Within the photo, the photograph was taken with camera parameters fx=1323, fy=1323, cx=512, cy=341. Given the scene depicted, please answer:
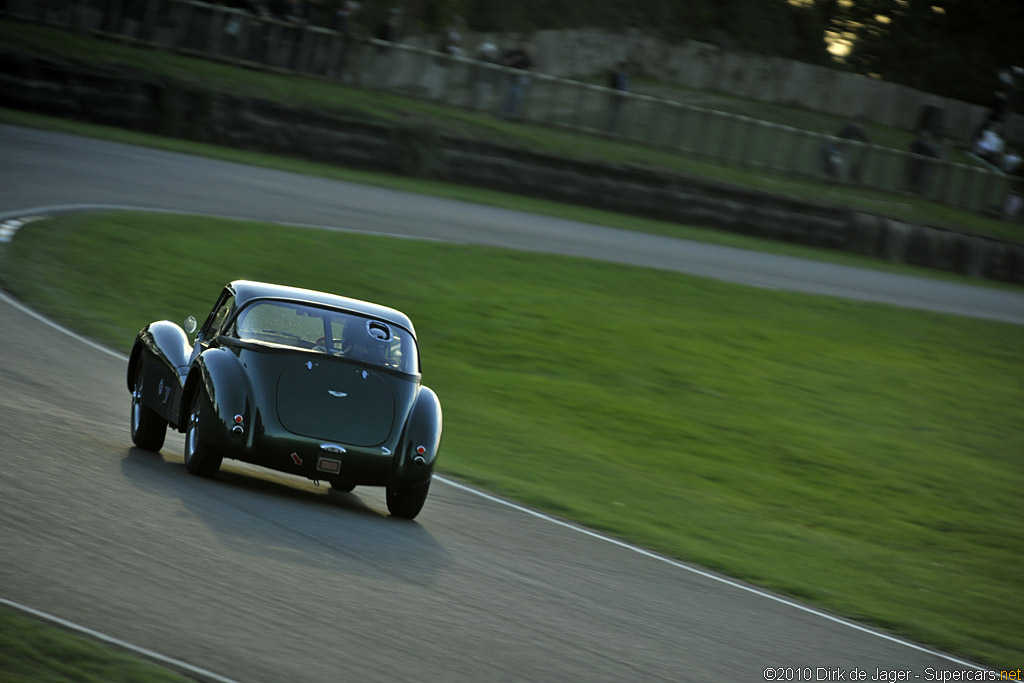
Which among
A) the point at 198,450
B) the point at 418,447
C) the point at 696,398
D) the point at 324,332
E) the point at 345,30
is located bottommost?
the point at 696,398

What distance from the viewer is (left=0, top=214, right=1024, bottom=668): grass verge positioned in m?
9.68

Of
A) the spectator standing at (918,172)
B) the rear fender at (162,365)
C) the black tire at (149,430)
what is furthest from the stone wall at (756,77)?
the black tire at (149,430)

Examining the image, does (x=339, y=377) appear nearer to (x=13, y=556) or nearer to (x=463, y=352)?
(x=13, y=556)

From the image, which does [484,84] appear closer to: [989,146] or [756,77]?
[989,146]

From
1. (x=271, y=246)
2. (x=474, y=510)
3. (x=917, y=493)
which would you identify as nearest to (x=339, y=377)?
(x=474, y=510)

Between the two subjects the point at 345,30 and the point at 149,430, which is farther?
the point at 345,30

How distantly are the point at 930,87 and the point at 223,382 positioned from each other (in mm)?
60875

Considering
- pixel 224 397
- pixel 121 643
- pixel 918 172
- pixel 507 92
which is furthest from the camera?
pixel 918 172

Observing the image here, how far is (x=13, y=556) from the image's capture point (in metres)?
5.52

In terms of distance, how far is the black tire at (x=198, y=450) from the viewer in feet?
25.2

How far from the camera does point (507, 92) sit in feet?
103

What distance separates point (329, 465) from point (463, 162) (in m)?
21.3

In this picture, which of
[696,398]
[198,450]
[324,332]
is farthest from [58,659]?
[696,398]

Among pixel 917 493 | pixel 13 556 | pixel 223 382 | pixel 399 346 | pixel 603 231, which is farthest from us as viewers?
pixel 603 231
